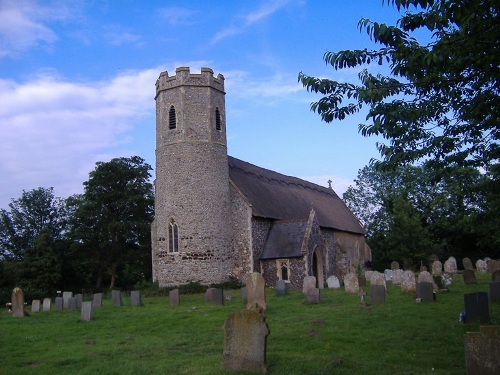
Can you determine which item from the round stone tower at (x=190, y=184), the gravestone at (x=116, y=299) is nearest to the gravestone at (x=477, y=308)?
the gravestone at (x=116, y=299)

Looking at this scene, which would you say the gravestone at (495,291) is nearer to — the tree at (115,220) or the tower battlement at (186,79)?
the tower battlement at (186,79)

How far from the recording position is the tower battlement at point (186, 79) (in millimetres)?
28266

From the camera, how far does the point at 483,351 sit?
22.1 ft

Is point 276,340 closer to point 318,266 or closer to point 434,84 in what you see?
point 434,84

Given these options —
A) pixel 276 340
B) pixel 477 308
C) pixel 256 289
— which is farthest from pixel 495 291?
pixel 276 340

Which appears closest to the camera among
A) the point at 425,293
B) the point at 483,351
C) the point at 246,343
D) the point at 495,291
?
the point at 483,351

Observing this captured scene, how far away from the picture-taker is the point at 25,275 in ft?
119

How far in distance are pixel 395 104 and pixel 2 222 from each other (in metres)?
49.4

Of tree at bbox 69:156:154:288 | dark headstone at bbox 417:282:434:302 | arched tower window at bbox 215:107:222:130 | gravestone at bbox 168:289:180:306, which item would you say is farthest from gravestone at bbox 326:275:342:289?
tree at bbox 69:156:154:288

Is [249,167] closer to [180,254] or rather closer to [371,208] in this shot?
[180,254]

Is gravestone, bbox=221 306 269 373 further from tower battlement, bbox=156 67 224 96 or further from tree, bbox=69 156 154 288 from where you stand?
tree, bbox=69 156 154 288

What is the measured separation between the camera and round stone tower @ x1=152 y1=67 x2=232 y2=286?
2739cm

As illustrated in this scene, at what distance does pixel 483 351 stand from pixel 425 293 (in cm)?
966

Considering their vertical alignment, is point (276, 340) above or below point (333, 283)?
below
